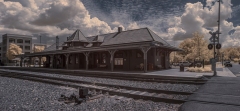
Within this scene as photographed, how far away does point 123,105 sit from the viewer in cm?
640

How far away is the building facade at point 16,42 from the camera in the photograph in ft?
229

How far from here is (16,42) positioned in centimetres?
7275

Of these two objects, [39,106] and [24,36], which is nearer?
[39,106]

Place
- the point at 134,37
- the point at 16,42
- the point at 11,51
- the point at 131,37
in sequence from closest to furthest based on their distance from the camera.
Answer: the point at 134,37, the point at 131,37, the point at 11,51, the point at 16,42

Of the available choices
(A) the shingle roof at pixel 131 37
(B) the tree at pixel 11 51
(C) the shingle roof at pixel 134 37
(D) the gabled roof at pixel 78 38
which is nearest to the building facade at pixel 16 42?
(B) the tree at pixel 11 51

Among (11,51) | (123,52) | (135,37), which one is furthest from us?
(11,51)

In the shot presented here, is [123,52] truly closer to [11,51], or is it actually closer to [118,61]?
[118,61]

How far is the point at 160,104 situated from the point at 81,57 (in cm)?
2635

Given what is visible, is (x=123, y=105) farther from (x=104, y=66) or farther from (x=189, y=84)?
(x=104, y=66)

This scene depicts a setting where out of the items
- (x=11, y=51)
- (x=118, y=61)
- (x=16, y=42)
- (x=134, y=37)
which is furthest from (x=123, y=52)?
(x=16, y=42)

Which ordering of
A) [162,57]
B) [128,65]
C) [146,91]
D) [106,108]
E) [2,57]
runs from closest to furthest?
[106,108], [146,91], [128,65], [162,57], [2,57]

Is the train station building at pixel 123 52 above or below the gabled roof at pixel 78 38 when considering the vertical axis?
below

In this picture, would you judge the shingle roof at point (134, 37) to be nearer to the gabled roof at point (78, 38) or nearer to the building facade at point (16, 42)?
the gabled roof at point (78, 38)

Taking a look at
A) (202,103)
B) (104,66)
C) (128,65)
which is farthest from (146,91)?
(104,66)
